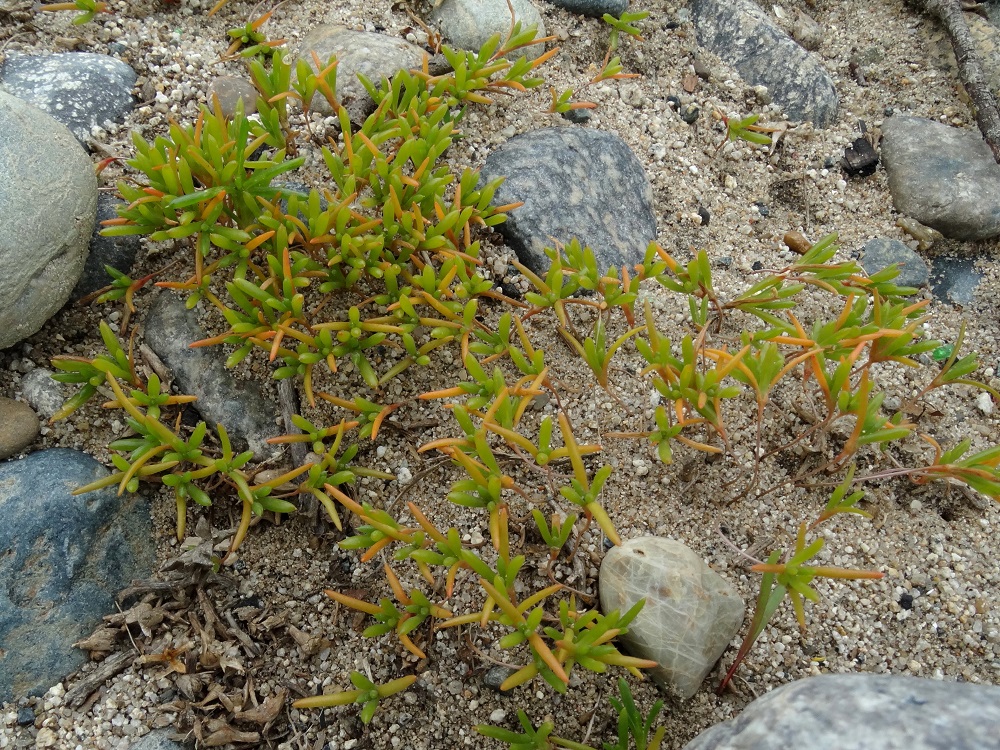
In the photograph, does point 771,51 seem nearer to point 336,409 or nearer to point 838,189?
point 838,189

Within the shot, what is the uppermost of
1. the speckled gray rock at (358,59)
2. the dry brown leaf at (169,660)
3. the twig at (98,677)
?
the speckled gray rock at (358,59)

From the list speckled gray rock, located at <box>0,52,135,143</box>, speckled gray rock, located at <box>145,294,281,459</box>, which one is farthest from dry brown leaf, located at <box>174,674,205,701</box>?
speckled gray rock, located at <box>0,52,135,143</box>

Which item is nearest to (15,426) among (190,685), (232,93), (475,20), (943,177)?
(190,685)

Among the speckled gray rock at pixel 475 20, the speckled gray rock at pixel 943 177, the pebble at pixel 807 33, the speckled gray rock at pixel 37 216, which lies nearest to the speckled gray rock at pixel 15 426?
the speckled gray rock at pixel 37 216

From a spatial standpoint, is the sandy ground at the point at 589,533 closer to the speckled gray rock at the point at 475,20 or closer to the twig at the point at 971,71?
the speckled gray rock at the point at 475,20

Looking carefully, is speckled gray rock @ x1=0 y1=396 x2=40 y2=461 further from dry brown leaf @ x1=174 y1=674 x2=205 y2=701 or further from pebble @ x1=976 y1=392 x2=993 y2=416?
pebble @ x1=976 y1=392 x2=993 y2=416

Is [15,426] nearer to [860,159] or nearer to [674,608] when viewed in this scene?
[674,608]
